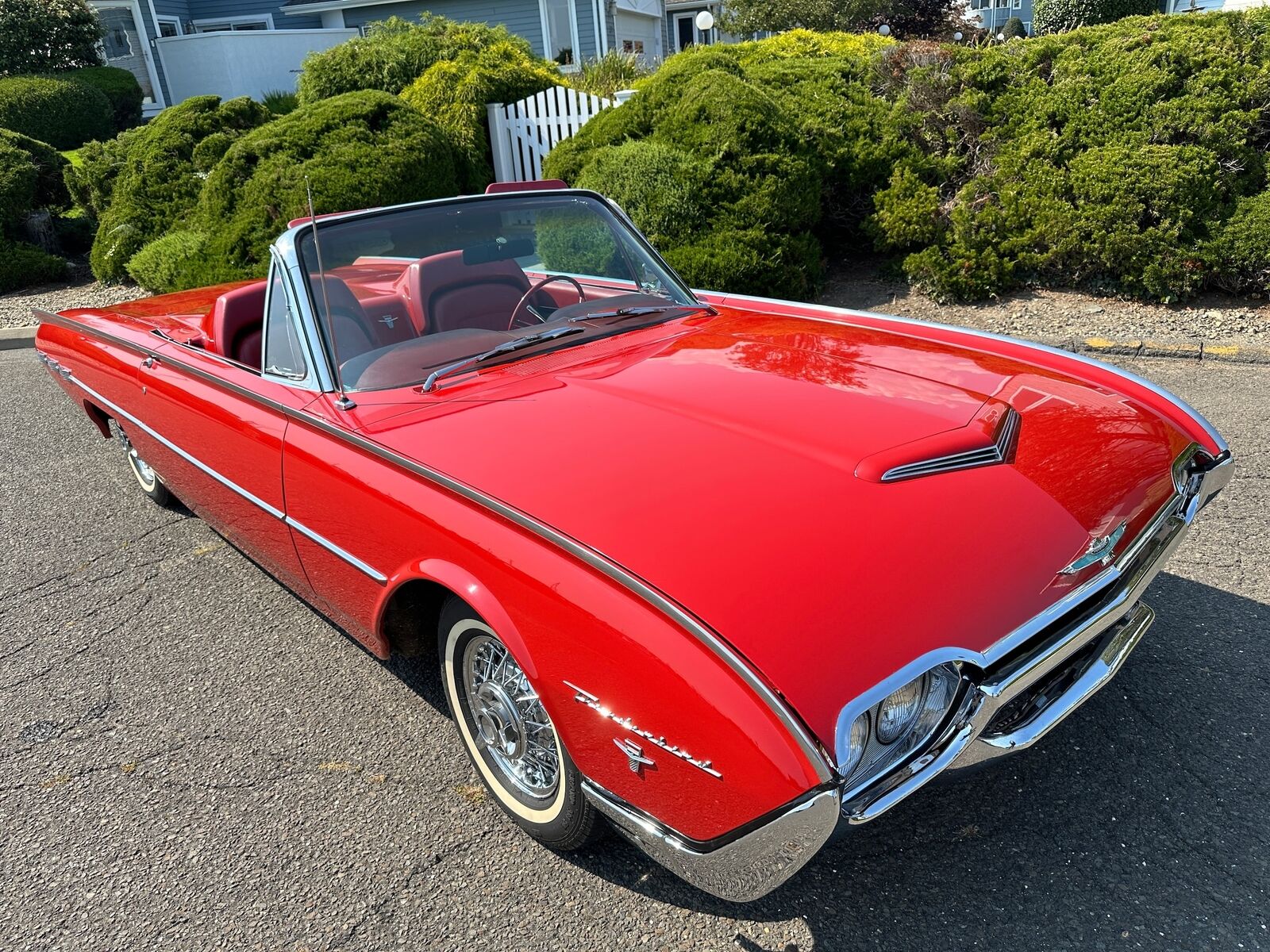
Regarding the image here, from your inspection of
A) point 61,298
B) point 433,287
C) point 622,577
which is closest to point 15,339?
point 61,298

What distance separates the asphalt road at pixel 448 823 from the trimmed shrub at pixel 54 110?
15959 mm

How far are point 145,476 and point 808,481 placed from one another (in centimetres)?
371

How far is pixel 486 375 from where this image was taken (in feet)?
8.64

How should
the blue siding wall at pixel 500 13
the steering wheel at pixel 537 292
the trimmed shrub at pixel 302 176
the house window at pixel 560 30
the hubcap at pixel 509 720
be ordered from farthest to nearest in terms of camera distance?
1. the blue siding wall at pixel 500 13
2. the house window at pixel 560 30
3. the trimmed shrub at pixel 302 176
4. the steering wheel at pixel 537 292
5. the hubcap at pixel 509 720

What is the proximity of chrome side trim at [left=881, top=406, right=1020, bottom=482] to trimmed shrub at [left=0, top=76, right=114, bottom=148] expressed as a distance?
18000mm

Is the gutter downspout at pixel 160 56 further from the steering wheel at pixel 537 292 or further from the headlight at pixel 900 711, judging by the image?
the headlight at pixel 900 711

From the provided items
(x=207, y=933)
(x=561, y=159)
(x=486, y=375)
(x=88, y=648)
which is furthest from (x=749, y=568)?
(x=561, y=159)

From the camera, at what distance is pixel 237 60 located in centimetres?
1942

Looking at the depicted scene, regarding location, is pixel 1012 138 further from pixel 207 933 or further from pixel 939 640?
pixel 207 933

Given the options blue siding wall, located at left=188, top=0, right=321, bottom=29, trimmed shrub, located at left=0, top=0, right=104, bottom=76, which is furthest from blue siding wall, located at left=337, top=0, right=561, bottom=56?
trimmed shrub, located at left=0, top=0, right=104, bottom=76

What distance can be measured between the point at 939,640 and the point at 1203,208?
595 cm

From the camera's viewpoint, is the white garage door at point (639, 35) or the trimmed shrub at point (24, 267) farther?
the white garage door at point (639, 35)

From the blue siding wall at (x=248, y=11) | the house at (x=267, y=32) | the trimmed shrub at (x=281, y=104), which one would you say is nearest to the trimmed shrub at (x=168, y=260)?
the trimmed shrub at (x=281, y=104)

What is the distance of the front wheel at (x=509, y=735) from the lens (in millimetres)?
2039
